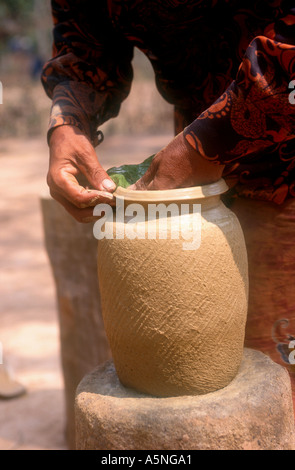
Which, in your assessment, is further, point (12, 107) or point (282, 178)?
point (12, 107)

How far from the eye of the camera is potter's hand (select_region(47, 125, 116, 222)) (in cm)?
153

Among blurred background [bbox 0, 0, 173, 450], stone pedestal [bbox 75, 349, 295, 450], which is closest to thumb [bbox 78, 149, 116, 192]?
stone pedestal [bbox 75, 349, 295, 450]

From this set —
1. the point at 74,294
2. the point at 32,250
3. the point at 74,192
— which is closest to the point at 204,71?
the point at 74,192

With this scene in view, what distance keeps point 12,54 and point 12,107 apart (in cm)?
1153

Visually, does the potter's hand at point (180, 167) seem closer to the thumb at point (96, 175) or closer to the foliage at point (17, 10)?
the thumb at point (96, 175)

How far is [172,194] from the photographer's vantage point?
142 centimetres

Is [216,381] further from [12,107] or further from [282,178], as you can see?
[12,107]

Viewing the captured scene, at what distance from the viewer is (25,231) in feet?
20.7

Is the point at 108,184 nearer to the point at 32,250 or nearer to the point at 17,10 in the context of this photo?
the point at 32,250

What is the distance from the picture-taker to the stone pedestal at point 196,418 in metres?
1.42

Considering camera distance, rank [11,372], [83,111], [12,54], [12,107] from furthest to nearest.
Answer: [12,54] → [12,107] → [11,372] → [83,111]

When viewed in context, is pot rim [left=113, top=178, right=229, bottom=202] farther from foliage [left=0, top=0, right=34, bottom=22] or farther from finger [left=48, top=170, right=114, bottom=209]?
foliage [left=0, top=0, right=34, bottom=22]

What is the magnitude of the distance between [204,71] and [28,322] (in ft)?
9.60
